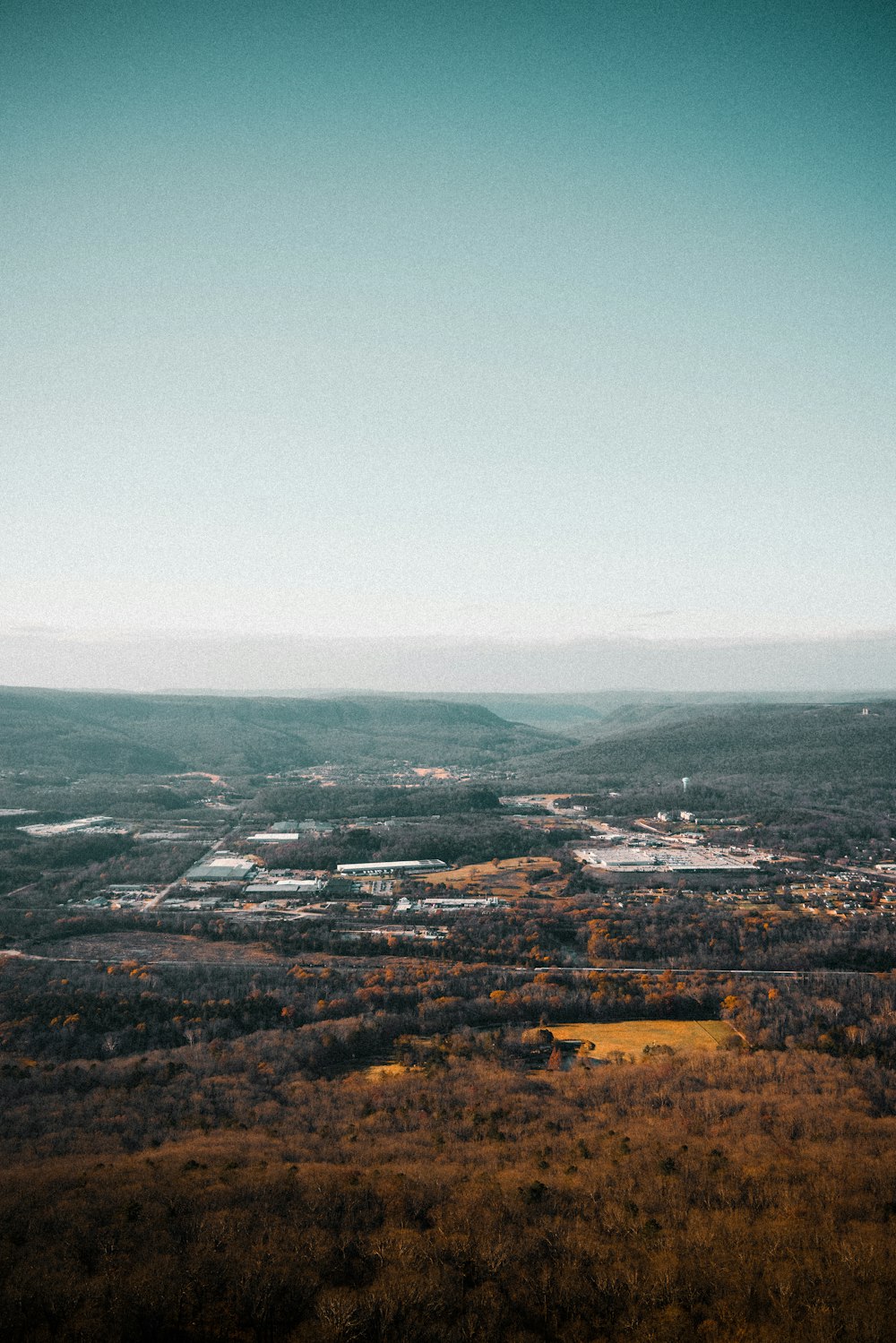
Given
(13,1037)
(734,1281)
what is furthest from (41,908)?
(734,1281)

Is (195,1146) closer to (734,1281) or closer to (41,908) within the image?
(734,1281)

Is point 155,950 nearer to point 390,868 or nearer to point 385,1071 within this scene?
point 385,1071

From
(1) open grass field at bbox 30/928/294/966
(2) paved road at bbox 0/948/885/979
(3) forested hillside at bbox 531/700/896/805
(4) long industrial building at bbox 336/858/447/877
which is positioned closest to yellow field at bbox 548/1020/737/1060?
(2) paved road at bbox 0/948/885/979

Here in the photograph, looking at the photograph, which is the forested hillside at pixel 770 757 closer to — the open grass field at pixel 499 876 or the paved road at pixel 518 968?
the open grass field at pixel 499 876

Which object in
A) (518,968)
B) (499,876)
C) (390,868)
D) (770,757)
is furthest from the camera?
(770,757)

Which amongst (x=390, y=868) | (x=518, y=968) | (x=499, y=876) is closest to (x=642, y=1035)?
(x=518, y=968)

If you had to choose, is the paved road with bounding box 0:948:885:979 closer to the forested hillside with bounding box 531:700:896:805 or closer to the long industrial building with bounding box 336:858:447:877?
the long industrial building with bounding box 336:858:447:877
